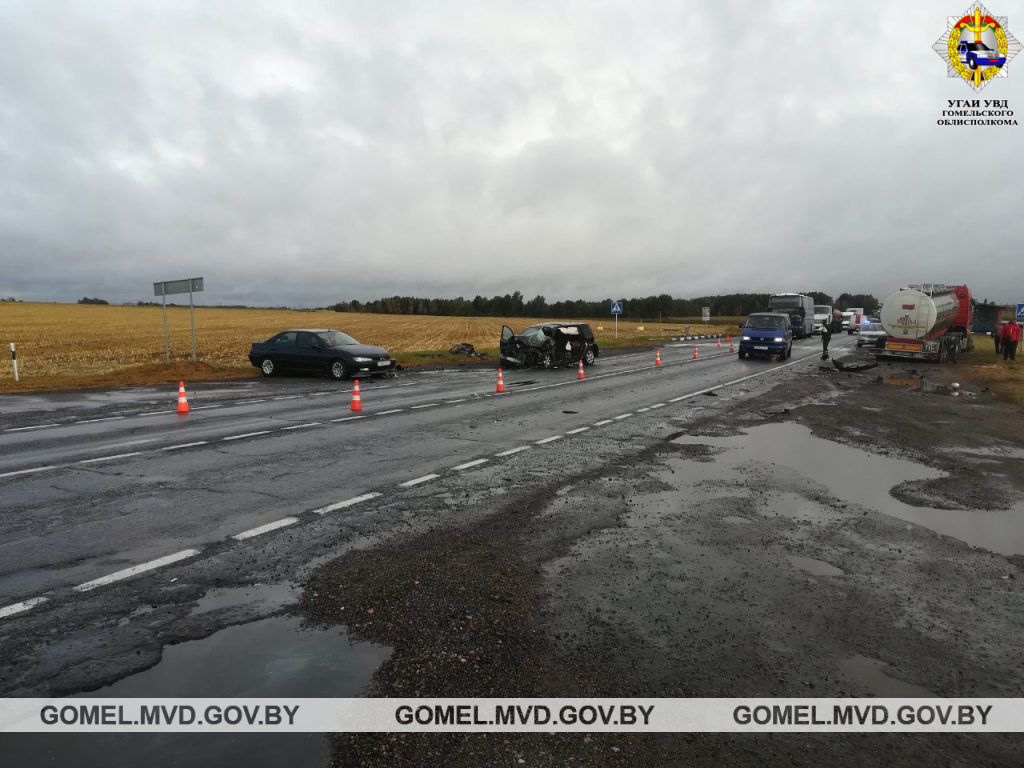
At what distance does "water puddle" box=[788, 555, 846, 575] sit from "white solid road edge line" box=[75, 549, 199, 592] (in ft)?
16.7

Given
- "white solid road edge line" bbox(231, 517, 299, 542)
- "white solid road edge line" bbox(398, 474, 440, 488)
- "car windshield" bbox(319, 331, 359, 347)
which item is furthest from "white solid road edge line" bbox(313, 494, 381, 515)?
"car windshield" bbox(319, 331, 359, 347)

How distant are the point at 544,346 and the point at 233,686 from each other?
22082 mm

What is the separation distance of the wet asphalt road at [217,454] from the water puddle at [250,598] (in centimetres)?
88

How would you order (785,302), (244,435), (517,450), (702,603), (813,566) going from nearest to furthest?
(702,603) < (813,566) < (517,450) < (244,435) < (785,302)

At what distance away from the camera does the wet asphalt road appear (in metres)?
5.46

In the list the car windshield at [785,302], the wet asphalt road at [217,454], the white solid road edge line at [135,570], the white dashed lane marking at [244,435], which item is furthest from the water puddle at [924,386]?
the car windshield at [785,302]

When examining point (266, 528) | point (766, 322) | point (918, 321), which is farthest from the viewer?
point (766, 322)

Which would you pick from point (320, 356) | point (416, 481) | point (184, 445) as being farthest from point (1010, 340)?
point (184, 445)

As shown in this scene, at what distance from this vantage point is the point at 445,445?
9.85 meters

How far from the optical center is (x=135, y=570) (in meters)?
4.77

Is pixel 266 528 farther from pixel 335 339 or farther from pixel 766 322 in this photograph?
pixel 766 322

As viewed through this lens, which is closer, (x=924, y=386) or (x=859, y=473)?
(x=859, y=473)

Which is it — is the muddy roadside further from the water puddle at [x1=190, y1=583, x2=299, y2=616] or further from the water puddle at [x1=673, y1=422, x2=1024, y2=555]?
the water puddle at [x1=190, y1=583, x2=299, y2=616]

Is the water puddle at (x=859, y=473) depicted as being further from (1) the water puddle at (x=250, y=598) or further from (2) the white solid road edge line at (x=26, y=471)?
(2) the white solid road edge line at (x=26, y=471)
